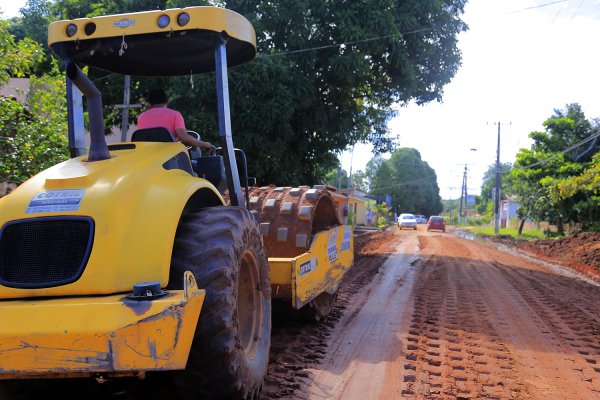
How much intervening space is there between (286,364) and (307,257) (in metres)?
1.12

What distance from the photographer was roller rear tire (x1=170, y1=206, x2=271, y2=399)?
3.03 meters

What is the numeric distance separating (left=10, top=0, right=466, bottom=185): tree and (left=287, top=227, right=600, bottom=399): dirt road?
5.55 meters

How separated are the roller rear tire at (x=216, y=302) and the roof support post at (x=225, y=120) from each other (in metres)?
0.70

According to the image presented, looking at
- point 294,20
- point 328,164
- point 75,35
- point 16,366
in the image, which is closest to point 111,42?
point 75,35

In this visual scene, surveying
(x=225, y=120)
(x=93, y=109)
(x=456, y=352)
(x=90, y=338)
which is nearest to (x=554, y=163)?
(x=456, y=352)

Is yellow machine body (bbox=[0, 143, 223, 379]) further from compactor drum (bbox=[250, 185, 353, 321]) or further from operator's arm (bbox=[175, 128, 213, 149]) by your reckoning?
compactor drum (bbox=[250, 185, 353, 321])

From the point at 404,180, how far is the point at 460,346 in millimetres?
79838

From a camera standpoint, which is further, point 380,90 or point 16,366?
point 380,90

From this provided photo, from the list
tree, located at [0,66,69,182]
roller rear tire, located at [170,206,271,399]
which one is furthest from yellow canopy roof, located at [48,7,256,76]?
tree, located at [0,66,69,182]

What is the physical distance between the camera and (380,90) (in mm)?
18359

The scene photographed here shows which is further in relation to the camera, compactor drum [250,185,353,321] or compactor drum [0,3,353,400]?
compactor drum [250,185,353,321]

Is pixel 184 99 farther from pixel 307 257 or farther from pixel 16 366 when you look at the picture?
pixel 16 366

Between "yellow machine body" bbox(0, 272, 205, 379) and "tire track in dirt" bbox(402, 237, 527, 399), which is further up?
"yellow machine body" bbox(0, 272, 205, 379)

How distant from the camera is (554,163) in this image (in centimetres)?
3197
